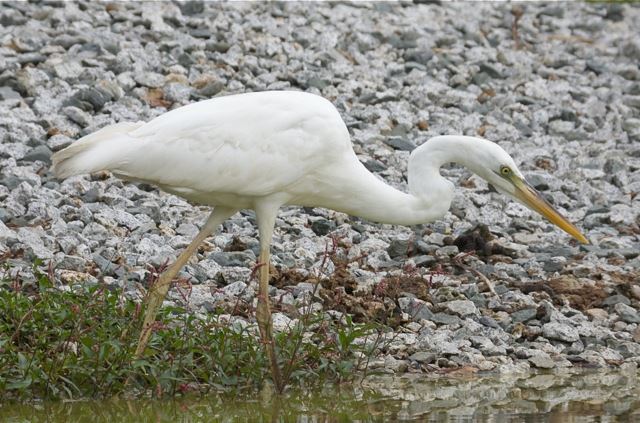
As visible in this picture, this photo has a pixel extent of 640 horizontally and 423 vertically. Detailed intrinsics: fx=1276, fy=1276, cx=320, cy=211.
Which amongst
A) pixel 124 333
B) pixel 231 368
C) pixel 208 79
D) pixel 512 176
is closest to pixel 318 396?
pixel 231 368

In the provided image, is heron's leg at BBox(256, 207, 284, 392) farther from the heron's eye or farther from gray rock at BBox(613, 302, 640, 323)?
gray rock at BBox(613, 302, 640, 323)

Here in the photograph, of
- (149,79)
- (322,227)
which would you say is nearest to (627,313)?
(322,227)

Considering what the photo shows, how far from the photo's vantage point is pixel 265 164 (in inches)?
274

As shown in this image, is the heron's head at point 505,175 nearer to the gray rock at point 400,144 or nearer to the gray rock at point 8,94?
the gray rock at point 400,144

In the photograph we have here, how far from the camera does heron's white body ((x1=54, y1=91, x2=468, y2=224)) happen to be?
6848 millimetres

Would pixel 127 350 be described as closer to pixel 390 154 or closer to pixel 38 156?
pixel 38 156

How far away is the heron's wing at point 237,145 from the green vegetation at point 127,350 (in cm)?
71

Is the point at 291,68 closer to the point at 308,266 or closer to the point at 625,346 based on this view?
the point at 308,266

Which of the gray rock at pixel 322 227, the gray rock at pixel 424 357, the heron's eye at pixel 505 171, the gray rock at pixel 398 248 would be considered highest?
the heron's eye at pixel 505 171

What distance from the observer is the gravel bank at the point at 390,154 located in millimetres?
7691

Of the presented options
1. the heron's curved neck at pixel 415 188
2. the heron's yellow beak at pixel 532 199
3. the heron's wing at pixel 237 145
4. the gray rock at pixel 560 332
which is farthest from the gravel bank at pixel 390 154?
the heron's yellow beak at pixel 532 199

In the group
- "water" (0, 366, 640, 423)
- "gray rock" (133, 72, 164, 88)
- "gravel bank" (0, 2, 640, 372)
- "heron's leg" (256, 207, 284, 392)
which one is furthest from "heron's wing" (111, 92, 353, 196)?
"gray rock" (133, 72, 164, 88)

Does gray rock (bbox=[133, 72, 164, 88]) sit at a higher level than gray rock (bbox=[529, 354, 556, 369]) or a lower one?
lower

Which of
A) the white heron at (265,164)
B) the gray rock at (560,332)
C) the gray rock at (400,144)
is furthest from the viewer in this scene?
the gray rock at (400,144)
